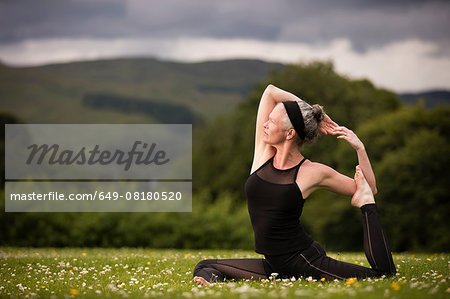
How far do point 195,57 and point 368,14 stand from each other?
220 feet

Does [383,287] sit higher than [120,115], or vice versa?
[120,115]

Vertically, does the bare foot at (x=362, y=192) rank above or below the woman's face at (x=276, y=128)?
below

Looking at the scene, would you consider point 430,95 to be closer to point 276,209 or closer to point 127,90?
point 276,209

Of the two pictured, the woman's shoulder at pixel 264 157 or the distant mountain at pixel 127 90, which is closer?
the woman's shoulder at pixel 264 157

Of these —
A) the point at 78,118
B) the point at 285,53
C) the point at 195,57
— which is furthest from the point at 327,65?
the point at 195,57

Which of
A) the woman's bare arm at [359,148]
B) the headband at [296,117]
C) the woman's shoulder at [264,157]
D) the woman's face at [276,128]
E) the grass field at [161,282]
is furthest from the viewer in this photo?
the woman's shoulder at [264,157]

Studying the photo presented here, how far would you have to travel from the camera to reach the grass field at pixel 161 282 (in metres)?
5.57

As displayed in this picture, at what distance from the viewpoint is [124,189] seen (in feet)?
77.2

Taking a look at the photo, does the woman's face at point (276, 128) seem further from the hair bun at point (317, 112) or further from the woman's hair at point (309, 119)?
the hair bun at point (317, 112)

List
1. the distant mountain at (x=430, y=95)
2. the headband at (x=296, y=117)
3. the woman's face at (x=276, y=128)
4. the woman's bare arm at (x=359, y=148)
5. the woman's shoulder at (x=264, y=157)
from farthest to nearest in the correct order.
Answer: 1. the distant mountain at (x=430, y=95)
2. the woman's shoulder at (x=264, y=157)
3. the woman's bare arm at (x=359, y=148)
4. the woman's face at (x=276, y=128)
5. the headband at (x=296, y=117)

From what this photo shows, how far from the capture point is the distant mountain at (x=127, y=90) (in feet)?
320

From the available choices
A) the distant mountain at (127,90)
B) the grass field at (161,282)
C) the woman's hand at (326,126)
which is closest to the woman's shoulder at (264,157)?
the woman's hand at (326,126)

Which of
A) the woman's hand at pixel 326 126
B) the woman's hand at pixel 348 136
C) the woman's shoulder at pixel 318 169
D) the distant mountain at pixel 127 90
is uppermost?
the distant mountain at pixel 127 90

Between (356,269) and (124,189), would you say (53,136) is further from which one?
(356,269)
